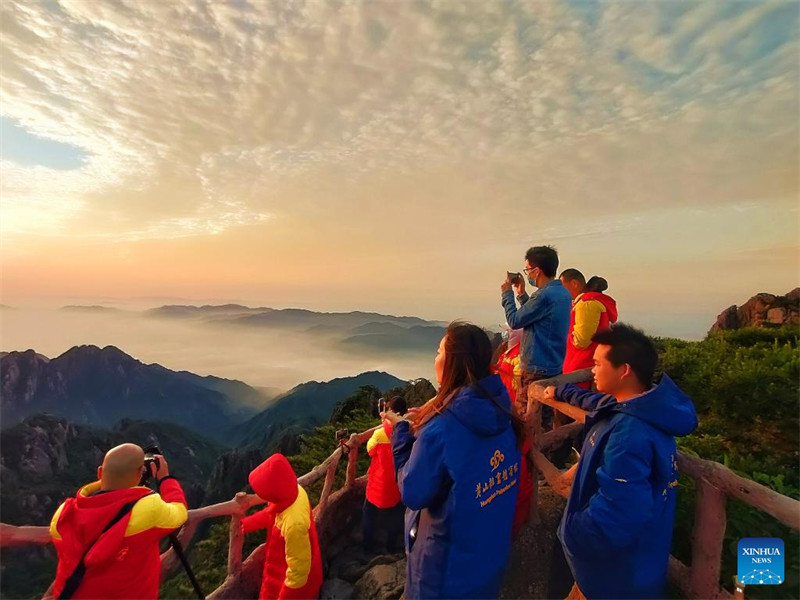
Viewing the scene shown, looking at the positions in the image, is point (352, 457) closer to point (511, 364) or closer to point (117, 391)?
point (511, 364)

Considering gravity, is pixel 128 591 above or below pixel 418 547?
below

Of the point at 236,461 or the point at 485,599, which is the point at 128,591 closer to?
the point at 485,599

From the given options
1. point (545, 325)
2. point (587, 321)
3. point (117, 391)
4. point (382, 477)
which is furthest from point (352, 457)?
point (117, 391)

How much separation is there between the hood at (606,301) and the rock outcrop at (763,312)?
483 inches

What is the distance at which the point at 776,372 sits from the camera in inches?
246

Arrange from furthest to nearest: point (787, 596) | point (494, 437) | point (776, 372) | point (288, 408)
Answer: point (288, 408), point (776, 372), point (787, 596), point (494, 437)

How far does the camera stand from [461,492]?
225 cm

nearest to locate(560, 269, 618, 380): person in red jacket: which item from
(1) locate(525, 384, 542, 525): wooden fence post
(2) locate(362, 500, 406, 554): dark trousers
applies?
(1) locate(525, 384, 542, 525): wooden fence post

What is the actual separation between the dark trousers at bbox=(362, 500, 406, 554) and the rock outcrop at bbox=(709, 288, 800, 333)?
13.5 metres

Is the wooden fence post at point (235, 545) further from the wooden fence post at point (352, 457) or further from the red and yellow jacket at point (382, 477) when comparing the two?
the wooden fence post at point (352, 457)

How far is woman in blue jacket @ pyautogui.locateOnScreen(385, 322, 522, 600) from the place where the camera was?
2213mm

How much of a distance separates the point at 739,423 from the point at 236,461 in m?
33.7

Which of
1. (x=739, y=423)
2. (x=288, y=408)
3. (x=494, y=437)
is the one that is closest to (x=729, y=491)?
(x=494, y=437)

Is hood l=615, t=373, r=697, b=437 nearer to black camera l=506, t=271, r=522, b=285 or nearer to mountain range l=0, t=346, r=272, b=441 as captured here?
black camera l=506, t=271, r=522, b=285
